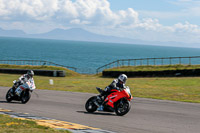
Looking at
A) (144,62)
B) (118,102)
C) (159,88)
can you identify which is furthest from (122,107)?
(144,62)

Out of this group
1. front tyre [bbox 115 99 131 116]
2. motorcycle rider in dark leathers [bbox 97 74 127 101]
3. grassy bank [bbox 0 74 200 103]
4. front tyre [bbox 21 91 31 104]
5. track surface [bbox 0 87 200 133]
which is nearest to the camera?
track surface [bbox 0 87 200 133]

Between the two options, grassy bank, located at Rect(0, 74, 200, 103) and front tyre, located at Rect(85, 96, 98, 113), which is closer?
front tyre, located at Rect(85, 96, 98, 113)

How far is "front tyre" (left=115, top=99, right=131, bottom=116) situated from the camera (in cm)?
1158

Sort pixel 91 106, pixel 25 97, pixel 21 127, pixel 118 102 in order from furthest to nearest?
pixel 25 97 < pixel 91 106 < pixel 118 102 < pixel 21 127

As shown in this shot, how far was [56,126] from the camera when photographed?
8.89 metres

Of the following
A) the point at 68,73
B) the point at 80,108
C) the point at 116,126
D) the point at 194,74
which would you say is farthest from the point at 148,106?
the point at 68,73

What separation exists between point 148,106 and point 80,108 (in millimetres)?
3325

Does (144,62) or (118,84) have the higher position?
(144,62)

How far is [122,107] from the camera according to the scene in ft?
38.2

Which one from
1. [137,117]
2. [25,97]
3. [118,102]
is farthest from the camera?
[25,97]

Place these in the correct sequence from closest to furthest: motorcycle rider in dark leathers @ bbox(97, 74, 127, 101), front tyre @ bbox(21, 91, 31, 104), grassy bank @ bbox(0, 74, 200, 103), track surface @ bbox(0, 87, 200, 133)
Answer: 1. track surface @ bbox(0, 87, 200, 133)
2. motorcycle rider in dark leathers @ bbox(97, 74, 127, 101)
3. front tyre @ bbox(21, 91, 31, 104)
4. grassy bank @ bbox(0, 74, 200, 103)

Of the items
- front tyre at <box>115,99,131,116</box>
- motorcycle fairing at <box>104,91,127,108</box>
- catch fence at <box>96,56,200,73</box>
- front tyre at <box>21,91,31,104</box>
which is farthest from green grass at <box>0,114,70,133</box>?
catch fence at <box>96,56,200,73</box>

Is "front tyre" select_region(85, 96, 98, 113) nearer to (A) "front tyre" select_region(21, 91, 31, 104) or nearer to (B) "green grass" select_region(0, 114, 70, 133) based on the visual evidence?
(B) "green grass" select_region(0, 114, 70, 133)

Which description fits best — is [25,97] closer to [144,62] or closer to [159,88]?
[159,88]
